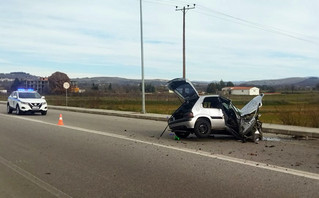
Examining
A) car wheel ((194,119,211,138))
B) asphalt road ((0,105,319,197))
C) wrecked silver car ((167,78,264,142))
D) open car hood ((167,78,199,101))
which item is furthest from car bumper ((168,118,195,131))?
open car hood ((167,78,199,101))

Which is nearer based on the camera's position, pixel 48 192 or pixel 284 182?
pixel 48 192

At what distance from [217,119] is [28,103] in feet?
55.0

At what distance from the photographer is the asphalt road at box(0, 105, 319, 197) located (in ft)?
20.4

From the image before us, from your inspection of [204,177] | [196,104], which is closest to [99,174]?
[204,177]

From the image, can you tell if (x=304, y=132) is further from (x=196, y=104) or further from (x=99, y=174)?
(x=99, y=174)

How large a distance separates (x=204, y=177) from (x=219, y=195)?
1226 millimetres

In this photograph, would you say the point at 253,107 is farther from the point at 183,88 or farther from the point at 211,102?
the point at 183,88

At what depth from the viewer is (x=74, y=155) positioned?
31.3 feet

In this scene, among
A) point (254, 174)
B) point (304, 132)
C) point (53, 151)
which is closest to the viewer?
point (254, 174)

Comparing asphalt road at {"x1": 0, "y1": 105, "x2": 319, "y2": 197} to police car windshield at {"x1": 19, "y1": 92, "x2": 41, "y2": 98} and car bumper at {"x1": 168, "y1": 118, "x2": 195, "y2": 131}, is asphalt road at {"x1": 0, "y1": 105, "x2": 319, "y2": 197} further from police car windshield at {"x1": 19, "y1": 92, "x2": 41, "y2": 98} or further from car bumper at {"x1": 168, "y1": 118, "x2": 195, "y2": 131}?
police car windshield at {"x1": 19, "y1": 92, "x2": 41, "y2": 98}

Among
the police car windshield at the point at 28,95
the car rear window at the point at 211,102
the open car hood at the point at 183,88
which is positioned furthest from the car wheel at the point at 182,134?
the police car windshield at the point at 28,95

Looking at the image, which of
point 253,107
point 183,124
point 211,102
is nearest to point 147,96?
point 211,102

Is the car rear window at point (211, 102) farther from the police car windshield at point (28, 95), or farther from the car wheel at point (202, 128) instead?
the police car windshield at point (28, 95)

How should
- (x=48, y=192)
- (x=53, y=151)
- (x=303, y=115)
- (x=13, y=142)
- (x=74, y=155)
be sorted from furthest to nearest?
(x=303, y=115), (x=13, y=142), (x=53, y=151), (x=74, y=155), (x=48, y=192)
